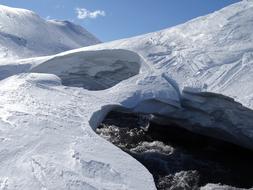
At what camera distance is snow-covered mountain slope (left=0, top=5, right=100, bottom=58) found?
16562 mm

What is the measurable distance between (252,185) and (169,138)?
8.72 ft

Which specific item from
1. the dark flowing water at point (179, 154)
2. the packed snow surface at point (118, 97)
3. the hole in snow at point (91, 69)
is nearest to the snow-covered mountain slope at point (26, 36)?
the hole in snow at point (91, 69)

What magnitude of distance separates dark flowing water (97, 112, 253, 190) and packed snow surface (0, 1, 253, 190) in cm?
43

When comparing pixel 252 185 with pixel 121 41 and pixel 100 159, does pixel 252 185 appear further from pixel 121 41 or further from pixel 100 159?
pixel 121 41

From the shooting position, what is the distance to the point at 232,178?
7.06 metres

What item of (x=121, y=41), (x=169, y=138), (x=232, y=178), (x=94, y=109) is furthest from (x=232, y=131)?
(x=121, y=41)

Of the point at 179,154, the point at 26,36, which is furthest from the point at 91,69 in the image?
the point at 26,36

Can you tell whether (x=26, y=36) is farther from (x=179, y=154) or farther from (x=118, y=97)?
(x=118, y=97)

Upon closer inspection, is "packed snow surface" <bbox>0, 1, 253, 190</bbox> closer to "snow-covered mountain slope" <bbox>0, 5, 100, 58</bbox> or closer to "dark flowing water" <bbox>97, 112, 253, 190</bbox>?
"dark flowing water" <bbox>97, 112, 253, 190</bbox>

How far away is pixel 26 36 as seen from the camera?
740 inches

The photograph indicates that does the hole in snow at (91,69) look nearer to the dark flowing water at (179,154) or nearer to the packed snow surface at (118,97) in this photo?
the packed snow surface at (118,97)

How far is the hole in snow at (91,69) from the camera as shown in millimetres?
9250

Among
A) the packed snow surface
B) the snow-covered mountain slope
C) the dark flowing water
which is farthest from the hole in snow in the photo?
the snow-covered mountain slope

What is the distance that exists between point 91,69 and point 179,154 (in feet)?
9.40
